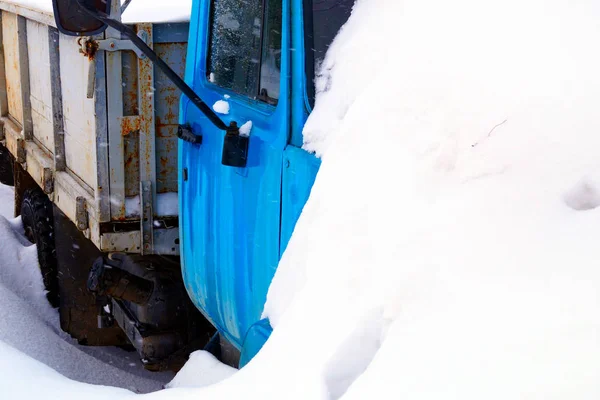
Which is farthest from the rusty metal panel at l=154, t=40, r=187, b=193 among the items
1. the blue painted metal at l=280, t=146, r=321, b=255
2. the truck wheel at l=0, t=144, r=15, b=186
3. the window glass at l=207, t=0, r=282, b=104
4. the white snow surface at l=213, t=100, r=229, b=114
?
the truck wheel at l=0, t=144, r=15, b=186

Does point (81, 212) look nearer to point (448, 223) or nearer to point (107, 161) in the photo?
point (107, 161)

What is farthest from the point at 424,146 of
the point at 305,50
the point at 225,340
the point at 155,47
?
the point at 155,47

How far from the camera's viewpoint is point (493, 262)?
1313mm

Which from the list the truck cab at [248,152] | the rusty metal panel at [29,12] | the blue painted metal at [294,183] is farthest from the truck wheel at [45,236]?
the blue painted metal at [294,183]

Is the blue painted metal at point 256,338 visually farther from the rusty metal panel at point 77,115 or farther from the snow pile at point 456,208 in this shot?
the rusty metal panel at point 77,115

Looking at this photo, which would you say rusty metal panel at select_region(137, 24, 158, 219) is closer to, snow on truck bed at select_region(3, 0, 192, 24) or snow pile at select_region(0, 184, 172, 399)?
snow on truck bed at select_region(3, 0, 192, 24)

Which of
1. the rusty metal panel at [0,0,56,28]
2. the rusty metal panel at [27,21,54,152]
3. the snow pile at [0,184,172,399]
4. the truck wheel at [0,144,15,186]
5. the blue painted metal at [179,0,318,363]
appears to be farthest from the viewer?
the truck wheel at [0,144,15,186]

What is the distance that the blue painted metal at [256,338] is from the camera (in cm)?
209

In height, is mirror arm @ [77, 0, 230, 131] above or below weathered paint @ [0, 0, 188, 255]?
above

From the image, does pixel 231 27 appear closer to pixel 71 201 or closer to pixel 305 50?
pixel 305 50

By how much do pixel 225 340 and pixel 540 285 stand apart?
2036 millimetres

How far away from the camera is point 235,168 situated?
260cm

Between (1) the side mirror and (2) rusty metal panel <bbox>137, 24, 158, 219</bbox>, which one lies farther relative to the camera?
(2) rusty metal panel <bbox>137, 24, 158, 219</bbox>

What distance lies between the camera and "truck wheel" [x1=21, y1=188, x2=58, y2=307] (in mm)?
5094
